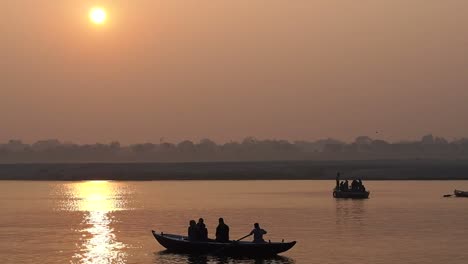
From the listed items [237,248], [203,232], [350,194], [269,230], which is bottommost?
[237,248]

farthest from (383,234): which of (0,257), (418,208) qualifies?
(418,208)

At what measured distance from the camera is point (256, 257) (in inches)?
1957

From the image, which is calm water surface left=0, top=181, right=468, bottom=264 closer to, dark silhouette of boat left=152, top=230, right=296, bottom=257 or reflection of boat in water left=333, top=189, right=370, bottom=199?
dark silhouette of boat left=152, top=230, right=296, bottom=257

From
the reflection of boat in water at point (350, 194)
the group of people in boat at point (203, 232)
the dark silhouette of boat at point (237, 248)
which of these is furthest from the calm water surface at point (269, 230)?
the reflection of boat in water at point (350, 194)

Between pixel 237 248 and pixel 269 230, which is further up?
pixel 269 230

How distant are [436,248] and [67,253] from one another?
22215 mm

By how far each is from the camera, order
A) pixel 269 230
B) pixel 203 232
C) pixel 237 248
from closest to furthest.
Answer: pixel 237 248
pixel 203 232
pixel 269 230

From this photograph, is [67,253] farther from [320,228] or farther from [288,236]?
[320,228]

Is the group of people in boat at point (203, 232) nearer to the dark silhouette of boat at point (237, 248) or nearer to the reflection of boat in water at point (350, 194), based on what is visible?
the dark silhouette of boat at point (237, 248)

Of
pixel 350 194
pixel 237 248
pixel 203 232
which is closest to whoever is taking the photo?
pixel 237 248

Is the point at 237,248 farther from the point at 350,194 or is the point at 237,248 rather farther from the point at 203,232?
the point at 350,194

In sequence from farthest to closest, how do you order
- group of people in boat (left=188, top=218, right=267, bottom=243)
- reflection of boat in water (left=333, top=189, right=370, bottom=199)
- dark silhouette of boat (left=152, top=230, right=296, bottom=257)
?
reflection of boat in water (left=333, top=189, right=370, bottom=199) → group of people in boat (left=188, top=218, right=267, bottom=243) → dark silhouette of boat (left=152, top=230, right=296, bottom=257)

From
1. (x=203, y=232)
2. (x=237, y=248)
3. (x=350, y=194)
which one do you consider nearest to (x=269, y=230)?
(x=203, y=232)

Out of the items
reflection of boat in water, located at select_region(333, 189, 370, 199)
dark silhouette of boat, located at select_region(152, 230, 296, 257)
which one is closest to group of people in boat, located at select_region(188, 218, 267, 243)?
dark silhouette of boat, located at select_region(152, 230, 296, 257)
